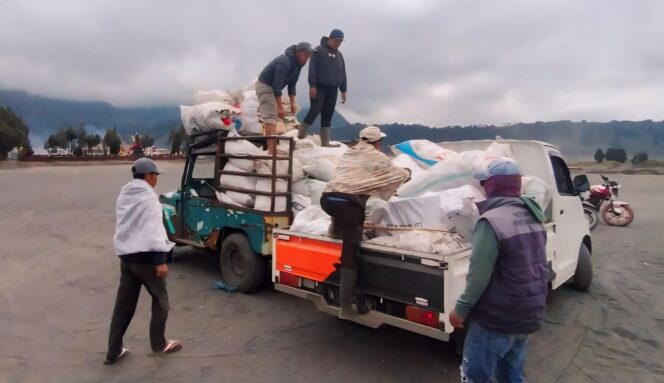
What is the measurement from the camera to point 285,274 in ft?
15.1

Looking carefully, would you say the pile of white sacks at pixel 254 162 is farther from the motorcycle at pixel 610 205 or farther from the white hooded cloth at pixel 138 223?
the motorcycle at pixel 610 205

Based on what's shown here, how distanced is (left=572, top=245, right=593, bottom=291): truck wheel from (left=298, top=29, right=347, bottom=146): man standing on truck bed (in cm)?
380

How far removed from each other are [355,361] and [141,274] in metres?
1.96

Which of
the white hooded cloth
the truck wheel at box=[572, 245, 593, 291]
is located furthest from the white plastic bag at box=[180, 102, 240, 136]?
the truck wheel at box=[572, 245, 593, 291]

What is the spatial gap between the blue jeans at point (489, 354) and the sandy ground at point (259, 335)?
48.6 inches

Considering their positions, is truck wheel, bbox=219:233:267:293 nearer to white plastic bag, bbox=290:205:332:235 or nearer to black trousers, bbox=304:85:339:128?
white plastic bag, bbox=290:205:332:235

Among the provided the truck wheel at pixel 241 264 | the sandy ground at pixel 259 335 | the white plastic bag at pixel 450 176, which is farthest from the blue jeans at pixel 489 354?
the truck wheel at pixel 241 264

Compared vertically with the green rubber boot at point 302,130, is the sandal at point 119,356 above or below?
below

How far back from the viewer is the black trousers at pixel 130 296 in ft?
13.2

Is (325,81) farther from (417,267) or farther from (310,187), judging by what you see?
(417,267)

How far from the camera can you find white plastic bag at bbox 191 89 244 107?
7.20 meters

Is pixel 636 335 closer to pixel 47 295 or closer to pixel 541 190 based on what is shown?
pixel 541 190

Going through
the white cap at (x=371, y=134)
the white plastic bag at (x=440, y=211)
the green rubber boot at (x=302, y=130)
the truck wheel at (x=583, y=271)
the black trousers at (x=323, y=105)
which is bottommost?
the truck wheel at (x=583, y=271)

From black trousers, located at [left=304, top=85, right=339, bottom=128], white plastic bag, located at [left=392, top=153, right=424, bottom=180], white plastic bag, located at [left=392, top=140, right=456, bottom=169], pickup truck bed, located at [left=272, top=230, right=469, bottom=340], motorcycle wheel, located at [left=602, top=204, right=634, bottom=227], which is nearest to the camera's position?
pickup truck bed, located at [left=272, top=230, right=469, bottom=340]
